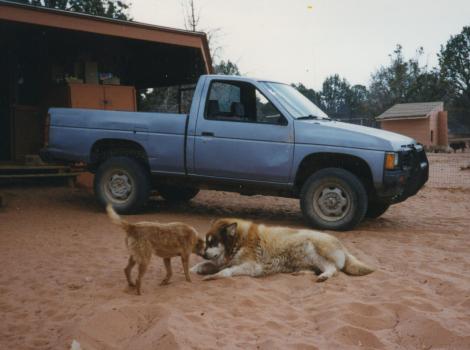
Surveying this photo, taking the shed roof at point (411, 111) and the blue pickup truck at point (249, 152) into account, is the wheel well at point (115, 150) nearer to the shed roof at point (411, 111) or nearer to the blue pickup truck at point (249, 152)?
the blue pickup truck at point (249, 152)

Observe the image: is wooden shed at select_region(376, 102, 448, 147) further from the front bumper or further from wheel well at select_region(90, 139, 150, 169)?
wheel well at select_region(90, 139, 150, 169)

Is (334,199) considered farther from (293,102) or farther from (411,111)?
(411,111)

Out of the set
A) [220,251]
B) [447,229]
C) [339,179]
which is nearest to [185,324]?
[220,251]

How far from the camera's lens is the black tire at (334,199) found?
24.6 feet

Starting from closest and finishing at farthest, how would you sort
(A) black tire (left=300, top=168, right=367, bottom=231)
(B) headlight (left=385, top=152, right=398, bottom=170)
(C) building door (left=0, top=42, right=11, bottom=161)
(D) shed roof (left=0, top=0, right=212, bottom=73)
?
(B) headlight (left=385, top=152, right=398, bottom=170)
(A) black tire (left=300, top=168, right=367, bottom=231)
(D) shed roof (left=0, top=0, right=212, bottom=73)
(C) building door (left=0, top=42, right=11, bottom=161)

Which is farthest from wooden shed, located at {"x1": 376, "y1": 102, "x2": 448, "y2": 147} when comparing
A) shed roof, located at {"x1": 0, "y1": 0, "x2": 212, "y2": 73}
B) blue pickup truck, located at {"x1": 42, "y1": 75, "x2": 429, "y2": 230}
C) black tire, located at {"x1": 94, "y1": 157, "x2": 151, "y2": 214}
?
black tire, located at {"x1": 94, "y1": 157, "x2": 151, "y2": 214}

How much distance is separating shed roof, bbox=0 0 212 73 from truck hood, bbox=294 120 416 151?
14.6ft

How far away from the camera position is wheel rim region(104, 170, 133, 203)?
8.82 meters

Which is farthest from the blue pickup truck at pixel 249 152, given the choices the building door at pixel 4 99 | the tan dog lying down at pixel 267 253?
the building door at pixel 4 99

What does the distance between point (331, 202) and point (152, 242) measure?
3.64 meters

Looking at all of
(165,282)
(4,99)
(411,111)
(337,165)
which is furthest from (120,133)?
(411,111)

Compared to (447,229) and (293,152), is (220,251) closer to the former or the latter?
(293,152)

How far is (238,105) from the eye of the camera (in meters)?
8.35

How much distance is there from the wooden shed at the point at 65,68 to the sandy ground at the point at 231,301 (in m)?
5.05
